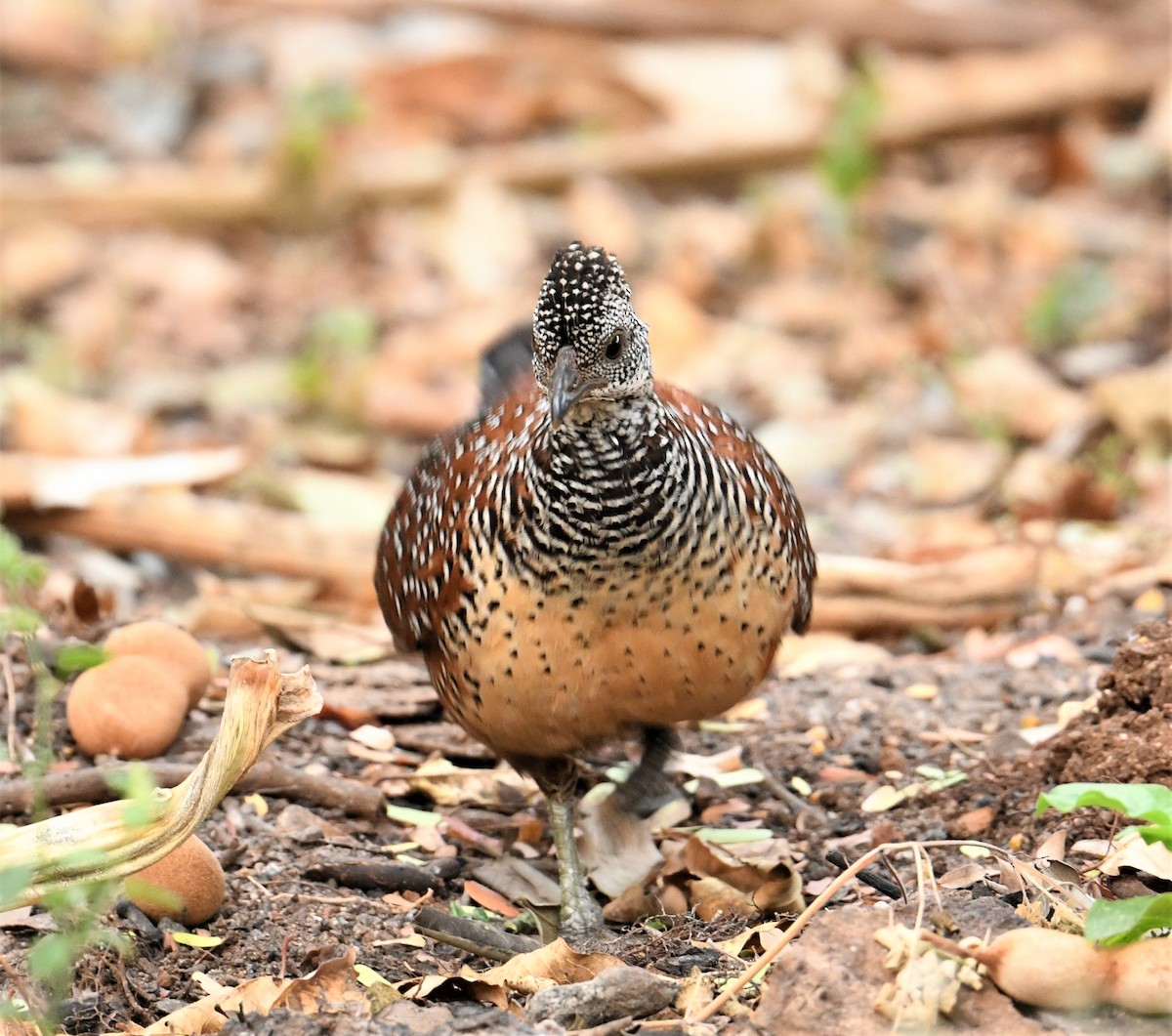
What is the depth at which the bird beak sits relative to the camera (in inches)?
132

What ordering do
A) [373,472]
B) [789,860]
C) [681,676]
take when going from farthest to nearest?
[373,472] → [789,860] → [681,676]

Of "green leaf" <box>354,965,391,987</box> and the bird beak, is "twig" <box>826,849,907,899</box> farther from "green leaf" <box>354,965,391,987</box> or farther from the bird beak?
the bird beak

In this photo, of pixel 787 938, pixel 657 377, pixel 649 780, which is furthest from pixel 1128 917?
pixel 657 377

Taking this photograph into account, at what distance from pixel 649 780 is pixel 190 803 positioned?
1.55m


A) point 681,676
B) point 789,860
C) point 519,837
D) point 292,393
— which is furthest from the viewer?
point 292,393

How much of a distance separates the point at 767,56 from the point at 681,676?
25.0 feet

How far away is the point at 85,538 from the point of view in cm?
579

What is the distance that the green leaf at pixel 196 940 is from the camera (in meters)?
3.43

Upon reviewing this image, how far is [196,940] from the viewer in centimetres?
344

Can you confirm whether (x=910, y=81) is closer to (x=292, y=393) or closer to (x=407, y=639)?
(x=292, y=393)

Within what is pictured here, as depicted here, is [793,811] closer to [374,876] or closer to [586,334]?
[374,876]


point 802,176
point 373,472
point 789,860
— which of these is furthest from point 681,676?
point 802,176

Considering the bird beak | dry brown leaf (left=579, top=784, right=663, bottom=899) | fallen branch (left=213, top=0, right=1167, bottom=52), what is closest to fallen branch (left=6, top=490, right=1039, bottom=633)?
dry brown leaf (left=579, top=784, right=663, bottom=899)

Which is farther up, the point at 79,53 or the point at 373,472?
the point at 79,53
